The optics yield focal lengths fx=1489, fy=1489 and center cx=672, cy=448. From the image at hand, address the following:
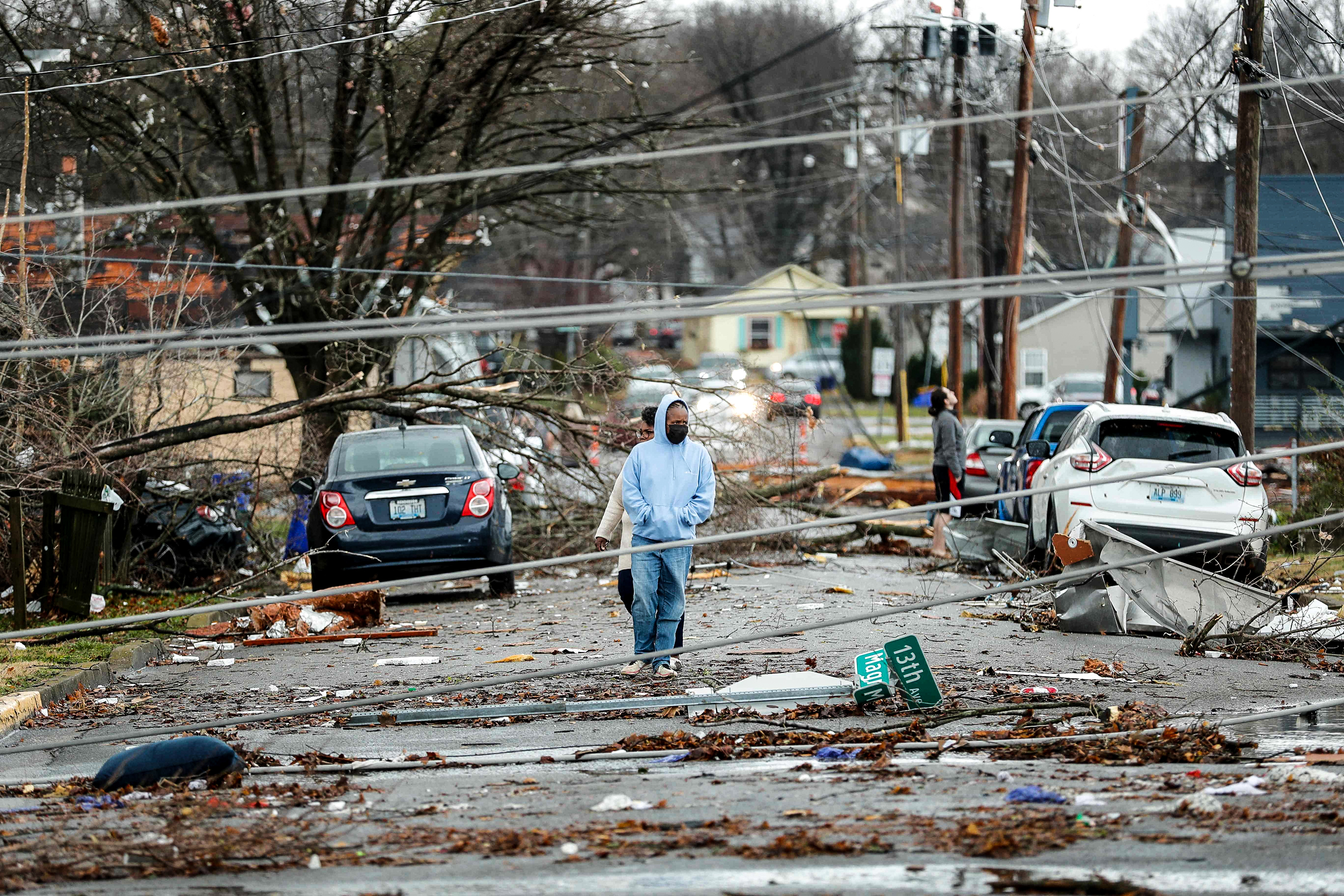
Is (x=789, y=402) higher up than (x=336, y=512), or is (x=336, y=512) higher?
(x=789, y=402)

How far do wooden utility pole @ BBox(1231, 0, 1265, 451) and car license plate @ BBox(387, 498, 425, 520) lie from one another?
859 centimetres

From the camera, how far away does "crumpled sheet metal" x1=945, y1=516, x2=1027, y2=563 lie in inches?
596

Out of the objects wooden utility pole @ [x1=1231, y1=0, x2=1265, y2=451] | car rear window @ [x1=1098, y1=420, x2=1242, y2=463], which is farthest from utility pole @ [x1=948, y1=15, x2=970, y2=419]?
car rear window @ [x1=1098, y1=420, x2=1242, y2=463]

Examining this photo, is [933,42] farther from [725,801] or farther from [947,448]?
[725,801]

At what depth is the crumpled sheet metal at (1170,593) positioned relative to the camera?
10.7 meters

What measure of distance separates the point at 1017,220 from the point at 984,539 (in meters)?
13.5

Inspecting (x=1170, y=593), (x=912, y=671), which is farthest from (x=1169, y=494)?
(x=912, y=671)

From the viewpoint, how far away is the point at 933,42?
31125 millimetres

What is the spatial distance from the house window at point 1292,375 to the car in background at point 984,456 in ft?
55.5

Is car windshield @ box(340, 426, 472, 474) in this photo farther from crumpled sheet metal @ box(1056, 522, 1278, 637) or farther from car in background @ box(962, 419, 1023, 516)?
car in background @ box(962, 419, 1023, 516)

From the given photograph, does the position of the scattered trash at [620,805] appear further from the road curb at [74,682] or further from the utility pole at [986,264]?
the utility pole at [986,264]

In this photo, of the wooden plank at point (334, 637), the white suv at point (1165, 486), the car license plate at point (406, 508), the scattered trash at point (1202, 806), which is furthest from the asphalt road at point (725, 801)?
the car license plate at point (406, 508)

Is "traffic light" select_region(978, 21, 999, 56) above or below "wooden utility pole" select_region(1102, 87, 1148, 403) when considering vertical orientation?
above

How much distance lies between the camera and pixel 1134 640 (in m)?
10.9
